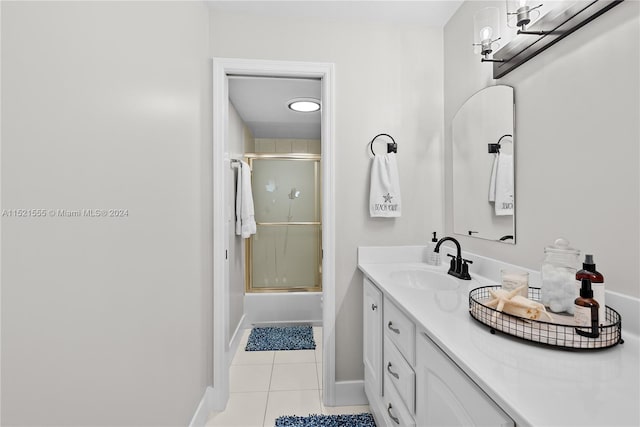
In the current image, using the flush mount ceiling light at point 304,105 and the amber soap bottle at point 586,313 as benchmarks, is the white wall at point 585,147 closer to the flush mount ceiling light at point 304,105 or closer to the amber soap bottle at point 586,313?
the amber soap bottle at point 586,313

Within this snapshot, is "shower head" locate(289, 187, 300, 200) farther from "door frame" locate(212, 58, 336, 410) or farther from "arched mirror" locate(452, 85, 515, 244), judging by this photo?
"arched mirror" locate(452, 85, 515, 244)

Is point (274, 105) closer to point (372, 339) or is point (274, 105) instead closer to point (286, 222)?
point (286, 222)

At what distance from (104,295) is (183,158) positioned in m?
0.78

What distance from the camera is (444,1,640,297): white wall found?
0.92m

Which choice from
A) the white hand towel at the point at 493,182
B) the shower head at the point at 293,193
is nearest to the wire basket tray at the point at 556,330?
the white hand towel at the point at 493,182

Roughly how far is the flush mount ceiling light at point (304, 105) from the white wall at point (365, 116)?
890 millimetres

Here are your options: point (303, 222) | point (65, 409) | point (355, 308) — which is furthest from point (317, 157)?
point (65, 409)

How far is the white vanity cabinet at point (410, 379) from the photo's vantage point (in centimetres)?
77

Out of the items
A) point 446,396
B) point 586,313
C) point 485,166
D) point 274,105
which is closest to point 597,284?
point 586,313

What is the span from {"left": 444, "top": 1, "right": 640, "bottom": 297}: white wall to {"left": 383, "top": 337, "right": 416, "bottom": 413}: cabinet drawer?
→ 68cm

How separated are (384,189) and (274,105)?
5.24 ft

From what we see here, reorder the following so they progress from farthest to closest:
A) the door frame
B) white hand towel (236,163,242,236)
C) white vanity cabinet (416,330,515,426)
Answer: white hand towel (236,163,242,236) → the door frame → white vanity cabinet (416,330,515,426)

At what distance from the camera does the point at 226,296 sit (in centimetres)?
201

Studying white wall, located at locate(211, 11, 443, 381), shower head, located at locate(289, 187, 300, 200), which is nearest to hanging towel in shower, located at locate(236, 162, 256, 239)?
shower head, located at locate(289, 187, 300, 200)
